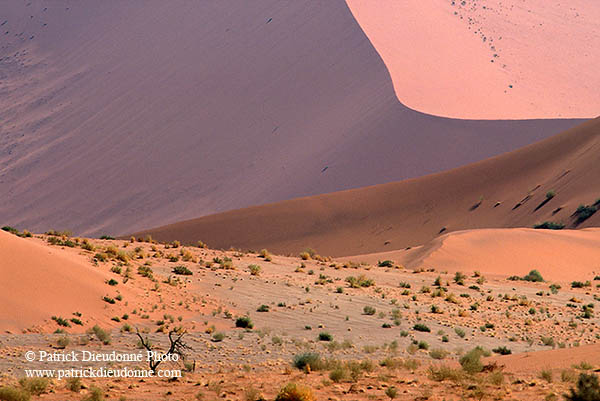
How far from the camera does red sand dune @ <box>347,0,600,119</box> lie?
5772cm

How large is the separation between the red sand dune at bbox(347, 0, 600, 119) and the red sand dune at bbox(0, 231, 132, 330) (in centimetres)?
4173

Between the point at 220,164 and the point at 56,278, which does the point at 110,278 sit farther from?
the point at 220,164

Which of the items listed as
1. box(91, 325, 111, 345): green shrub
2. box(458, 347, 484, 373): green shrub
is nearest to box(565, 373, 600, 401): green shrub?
box(458, 347, 484, 373): green shrub

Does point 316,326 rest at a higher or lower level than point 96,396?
higher

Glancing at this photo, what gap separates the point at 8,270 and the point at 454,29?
60129 mm

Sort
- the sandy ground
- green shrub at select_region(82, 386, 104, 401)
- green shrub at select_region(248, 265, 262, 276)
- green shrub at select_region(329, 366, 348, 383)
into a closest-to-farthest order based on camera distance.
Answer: green shrub at select_region(82, 386, 104, 401) → the sandy ground → green shrub at select_region(329, 366, 348, 383) → green shrub at select_region(248, 265, 262, 276)

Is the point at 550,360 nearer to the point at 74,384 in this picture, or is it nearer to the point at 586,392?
the point at 586,392

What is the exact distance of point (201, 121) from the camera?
6059 centimetres

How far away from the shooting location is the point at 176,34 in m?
72.3

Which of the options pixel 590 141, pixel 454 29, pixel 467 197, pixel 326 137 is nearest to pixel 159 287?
pixel 467 197

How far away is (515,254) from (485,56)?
40714mm

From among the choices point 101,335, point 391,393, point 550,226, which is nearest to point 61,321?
point 101,335

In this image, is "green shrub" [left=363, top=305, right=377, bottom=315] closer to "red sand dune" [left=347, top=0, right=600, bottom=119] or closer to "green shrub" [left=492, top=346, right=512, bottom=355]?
"green shrub" [left=492, top=346, right=512, bottom=355]

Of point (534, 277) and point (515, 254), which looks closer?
point (534, 277)
